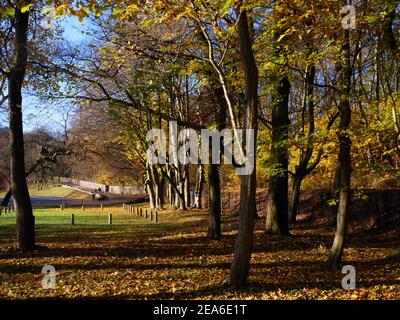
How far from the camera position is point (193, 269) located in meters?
10.4

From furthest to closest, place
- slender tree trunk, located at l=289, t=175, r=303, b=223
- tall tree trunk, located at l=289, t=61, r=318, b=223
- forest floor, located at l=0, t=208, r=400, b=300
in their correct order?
slender tree trunk, located at l=289, t=175, r=303, b=223, tall tree trunk, located at l=289, t=61, r=318, b=223, forest floor, located at l=0, t=208, r=400, b=300

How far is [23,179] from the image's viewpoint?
13445 millimetres

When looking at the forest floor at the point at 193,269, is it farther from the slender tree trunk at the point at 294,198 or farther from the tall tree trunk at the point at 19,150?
the slender tree trunk at the point at 294,198

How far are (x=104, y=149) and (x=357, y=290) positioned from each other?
4026cm

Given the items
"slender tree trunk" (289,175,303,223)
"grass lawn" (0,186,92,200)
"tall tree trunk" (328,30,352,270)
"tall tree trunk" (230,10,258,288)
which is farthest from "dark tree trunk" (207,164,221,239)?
"grass lawn" (0,186,92,200)

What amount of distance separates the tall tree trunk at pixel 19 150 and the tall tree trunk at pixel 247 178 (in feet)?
27.0

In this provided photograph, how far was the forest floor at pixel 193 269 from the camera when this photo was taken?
7.99 m

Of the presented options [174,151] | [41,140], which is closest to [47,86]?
[174,151]

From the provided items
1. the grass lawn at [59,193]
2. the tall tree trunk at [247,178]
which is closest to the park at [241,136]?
the tall tree trunk at [247,178]

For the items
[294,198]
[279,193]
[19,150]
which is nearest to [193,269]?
[279,193]

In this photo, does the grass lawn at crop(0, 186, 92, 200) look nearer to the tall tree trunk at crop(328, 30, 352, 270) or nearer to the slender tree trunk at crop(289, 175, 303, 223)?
the slender tree trunk at crop(289, 175, 303, 223)

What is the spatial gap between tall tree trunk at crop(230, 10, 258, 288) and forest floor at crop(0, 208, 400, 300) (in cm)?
74

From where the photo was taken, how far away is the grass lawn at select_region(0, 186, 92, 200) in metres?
73.0

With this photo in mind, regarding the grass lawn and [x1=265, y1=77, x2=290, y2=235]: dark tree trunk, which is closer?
[x1=265, y1=77, x2=290, y2=235]: dark tree trunk
